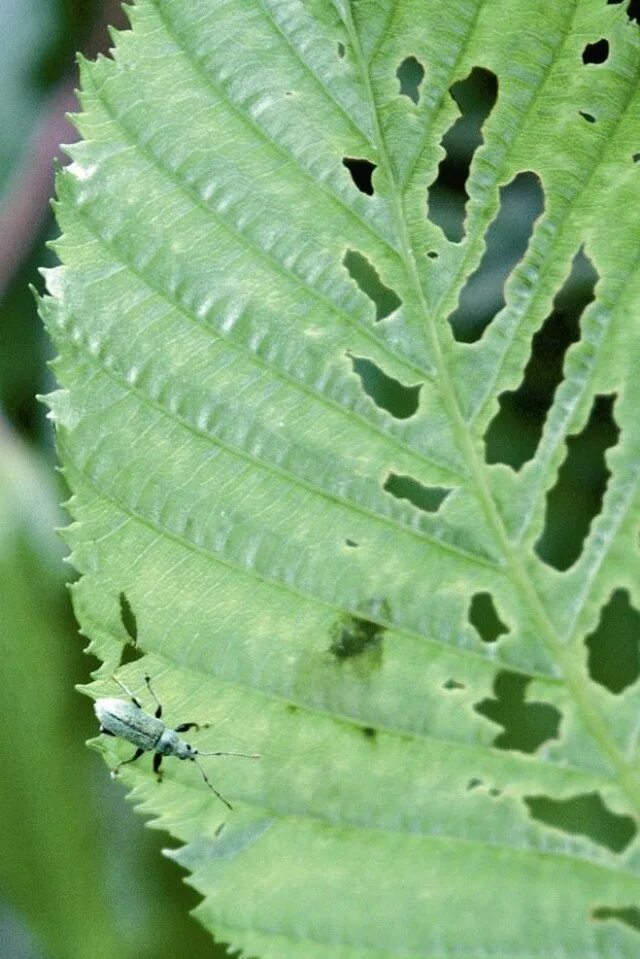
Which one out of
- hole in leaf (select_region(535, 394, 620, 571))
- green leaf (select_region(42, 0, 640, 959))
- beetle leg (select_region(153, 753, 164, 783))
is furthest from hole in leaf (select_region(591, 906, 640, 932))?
hole in leaf (select_region(535, 394, 620, 571))

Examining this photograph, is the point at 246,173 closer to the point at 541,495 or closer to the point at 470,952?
the point at 541,495

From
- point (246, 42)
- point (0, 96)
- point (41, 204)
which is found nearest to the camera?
point (246, 42)

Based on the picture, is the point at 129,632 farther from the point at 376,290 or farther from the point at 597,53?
the point at 597,53

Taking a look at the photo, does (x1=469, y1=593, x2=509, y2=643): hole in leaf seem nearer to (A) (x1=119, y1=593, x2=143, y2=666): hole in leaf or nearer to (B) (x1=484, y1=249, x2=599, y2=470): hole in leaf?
(B) (x1=484, y1=249, x2=599, y2=470): hole in leaf

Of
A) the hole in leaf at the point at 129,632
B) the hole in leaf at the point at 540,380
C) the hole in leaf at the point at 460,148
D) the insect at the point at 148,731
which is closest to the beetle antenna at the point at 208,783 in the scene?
the insect at the point at 148,731

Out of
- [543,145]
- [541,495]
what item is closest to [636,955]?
[541,495]

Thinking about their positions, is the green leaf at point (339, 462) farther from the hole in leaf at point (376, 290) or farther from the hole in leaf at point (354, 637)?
the hole in leaf at point (376, 290)
